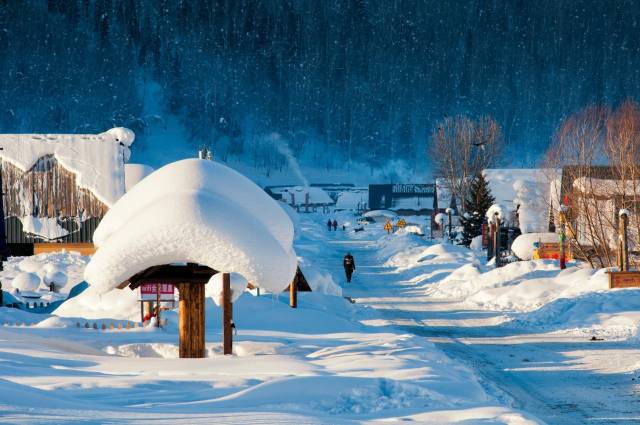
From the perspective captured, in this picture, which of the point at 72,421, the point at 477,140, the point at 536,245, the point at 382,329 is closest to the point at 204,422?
the point at 72,421

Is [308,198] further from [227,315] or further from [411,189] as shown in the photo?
[227,315]

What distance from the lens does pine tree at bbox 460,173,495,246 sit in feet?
189

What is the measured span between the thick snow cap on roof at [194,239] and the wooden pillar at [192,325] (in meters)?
1.51

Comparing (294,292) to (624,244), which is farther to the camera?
(624,244)

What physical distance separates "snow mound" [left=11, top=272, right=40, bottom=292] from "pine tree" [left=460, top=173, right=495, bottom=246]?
34918mm

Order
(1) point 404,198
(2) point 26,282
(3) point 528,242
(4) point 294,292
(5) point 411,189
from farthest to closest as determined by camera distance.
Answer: (5) point 411,189
(1) point 404,198
(3) point 528,242
(2) point 26,282
(4) point 294,292

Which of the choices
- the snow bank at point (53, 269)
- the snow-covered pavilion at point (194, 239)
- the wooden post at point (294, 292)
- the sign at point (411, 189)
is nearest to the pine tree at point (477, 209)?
the snow bank at point (53, 269)

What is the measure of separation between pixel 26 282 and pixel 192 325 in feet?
52.9

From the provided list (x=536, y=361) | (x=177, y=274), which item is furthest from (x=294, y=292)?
(x=177, y=274)

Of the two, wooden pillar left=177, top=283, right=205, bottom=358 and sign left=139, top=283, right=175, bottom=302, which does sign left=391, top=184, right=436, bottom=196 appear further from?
wooden pillar left=177, top=283, right=205, bottom=358

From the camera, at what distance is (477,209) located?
58.6 meters

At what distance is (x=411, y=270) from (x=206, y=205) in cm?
2862

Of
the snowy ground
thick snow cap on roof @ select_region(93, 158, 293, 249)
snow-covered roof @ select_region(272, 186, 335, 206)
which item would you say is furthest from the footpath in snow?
snow-covered roof @ select_region(272, 186, 335, 206)

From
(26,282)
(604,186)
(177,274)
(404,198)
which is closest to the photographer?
(177,274)
